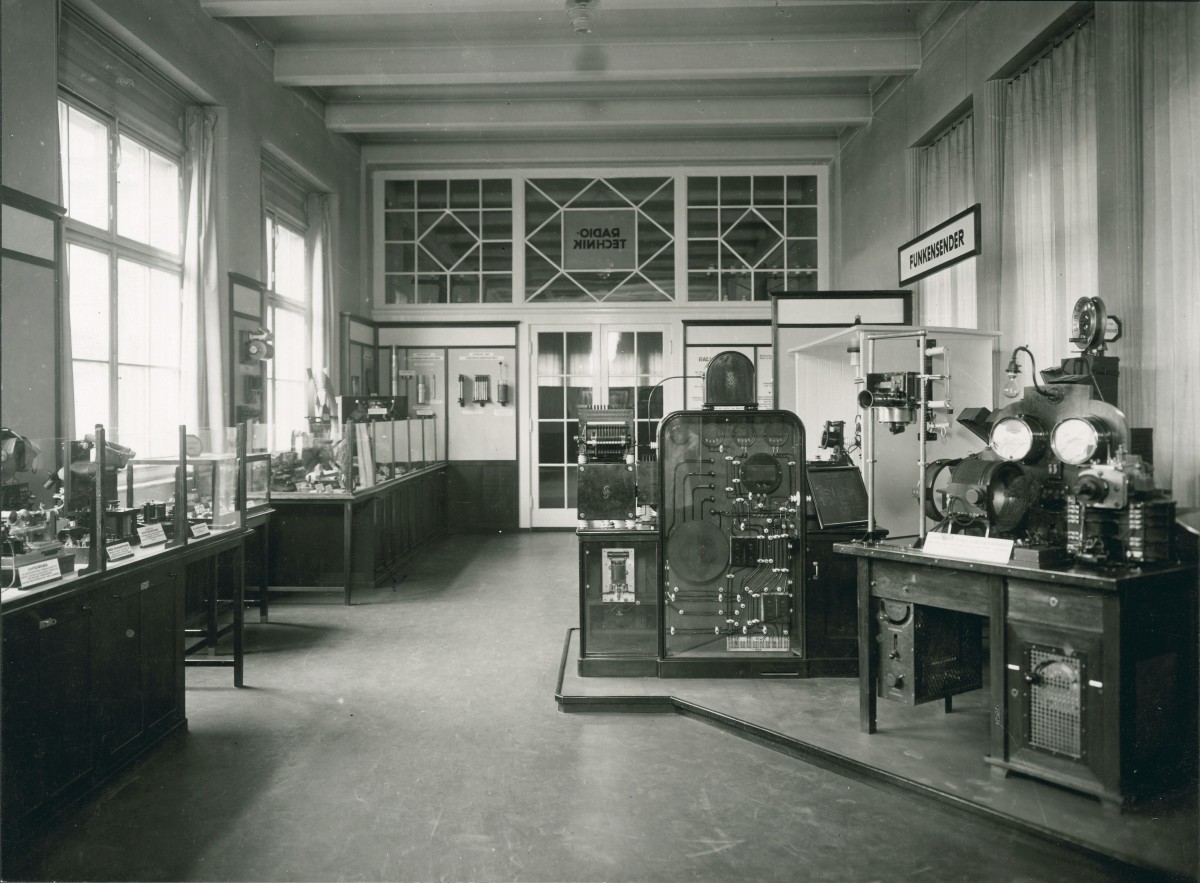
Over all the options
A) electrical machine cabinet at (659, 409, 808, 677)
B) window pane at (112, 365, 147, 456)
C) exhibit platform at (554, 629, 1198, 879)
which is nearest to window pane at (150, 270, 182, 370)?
window pane at (112, 365, 147, 456)

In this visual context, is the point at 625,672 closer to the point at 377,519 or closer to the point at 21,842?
the point at 21,842

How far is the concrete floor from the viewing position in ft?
7.97

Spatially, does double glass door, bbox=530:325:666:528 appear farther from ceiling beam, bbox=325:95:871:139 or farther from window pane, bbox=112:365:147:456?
window pane, bbox=112:365:147:456

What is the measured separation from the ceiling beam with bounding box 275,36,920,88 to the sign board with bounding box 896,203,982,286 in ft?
8.28

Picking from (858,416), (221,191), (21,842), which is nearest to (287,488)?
(221,191)

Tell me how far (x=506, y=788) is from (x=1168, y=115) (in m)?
3.41

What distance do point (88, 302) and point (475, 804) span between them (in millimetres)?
3892

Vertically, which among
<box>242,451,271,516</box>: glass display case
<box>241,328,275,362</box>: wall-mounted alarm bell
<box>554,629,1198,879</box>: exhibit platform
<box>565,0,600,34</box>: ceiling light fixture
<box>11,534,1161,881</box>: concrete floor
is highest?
<box>565,0,600,34</box>: ceiling light fixture

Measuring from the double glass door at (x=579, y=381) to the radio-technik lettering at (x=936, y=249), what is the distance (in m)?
4.51

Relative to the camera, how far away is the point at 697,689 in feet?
12.8

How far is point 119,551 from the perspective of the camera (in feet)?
10.2

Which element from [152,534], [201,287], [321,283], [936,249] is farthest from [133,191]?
[936,249]

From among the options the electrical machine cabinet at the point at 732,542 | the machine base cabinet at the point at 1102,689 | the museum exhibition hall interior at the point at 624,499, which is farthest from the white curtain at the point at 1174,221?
the electrical machine cabinet at the point at 732,542

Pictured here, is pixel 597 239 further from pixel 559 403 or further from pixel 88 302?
pixel 88 302
